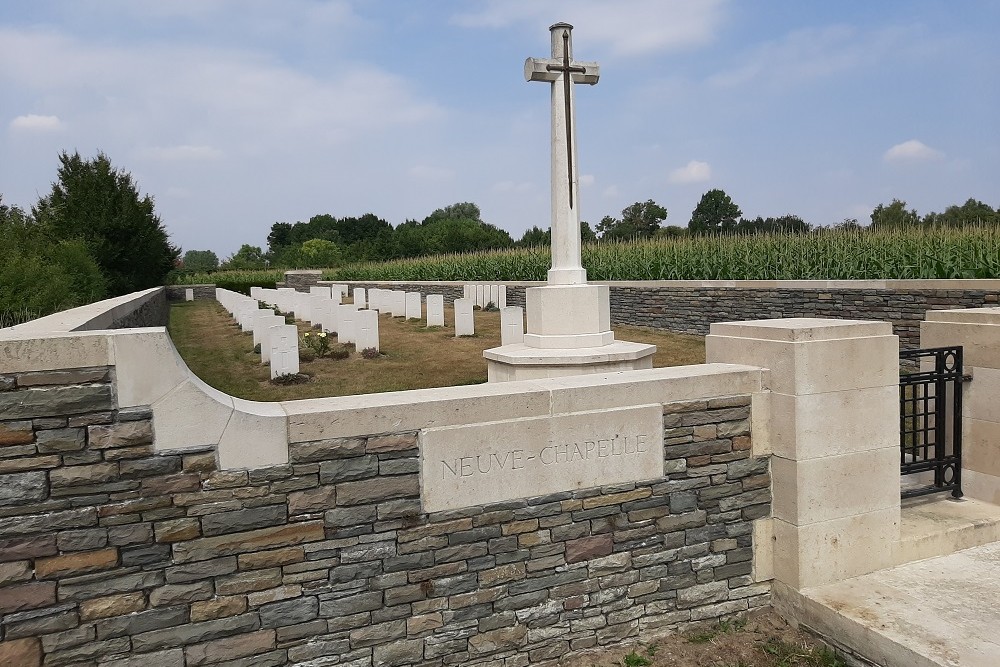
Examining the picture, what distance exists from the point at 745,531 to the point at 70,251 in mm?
17172

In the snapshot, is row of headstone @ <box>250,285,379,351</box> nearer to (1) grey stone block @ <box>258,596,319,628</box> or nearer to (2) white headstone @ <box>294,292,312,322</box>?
(2) white headstone @ <box>294,292,312,322</box>

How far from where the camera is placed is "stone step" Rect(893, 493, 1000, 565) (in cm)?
388

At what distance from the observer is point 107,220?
24.6 m

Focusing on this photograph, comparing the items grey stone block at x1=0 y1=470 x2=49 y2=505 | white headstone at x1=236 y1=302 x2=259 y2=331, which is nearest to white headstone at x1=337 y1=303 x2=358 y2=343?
white headstone at x1=236 y1=302 x2=259 y2=331

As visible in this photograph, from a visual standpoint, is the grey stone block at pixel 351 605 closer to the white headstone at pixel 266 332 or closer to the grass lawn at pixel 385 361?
the grass lawn at pixel 385 361

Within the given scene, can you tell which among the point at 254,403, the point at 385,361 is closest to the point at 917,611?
the point at 254,403

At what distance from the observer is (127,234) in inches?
1013

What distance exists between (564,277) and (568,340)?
63 centimetres

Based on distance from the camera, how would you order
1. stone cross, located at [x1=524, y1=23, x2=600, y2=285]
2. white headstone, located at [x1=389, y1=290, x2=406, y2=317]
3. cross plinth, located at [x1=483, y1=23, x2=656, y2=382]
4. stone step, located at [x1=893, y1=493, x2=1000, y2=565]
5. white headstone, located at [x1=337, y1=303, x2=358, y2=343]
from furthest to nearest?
1. white headstone, located at [x1=389, y1=290, x2=406, y2=317]
2. white headstone, located at [x1=337, y1=303, x2=358, y2=343]
3. stone cross, located at [x1=524, y1=23, x2=600, y2=285]
4. cross plinth, located at [x1=483, y1=23, x2=656, y2=382]
5. stone step, located at [x1=893, y1=493, x2=1000, y2=565]

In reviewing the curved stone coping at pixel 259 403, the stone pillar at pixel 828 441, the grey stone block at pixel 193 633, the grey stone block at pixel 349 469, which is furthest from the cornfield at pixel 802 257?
the grey stone block at pixel 193 633

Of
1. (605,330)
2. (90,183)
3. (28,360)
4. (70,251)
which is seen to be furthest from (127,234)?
(28,360)

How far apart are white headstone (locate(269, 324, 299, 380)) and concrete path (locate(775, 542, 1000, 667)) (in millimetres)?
6451

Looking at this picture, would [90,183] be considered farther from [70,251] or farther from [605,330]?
[605,330]

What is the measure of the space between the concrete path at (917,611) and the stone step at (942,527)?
0.06m
